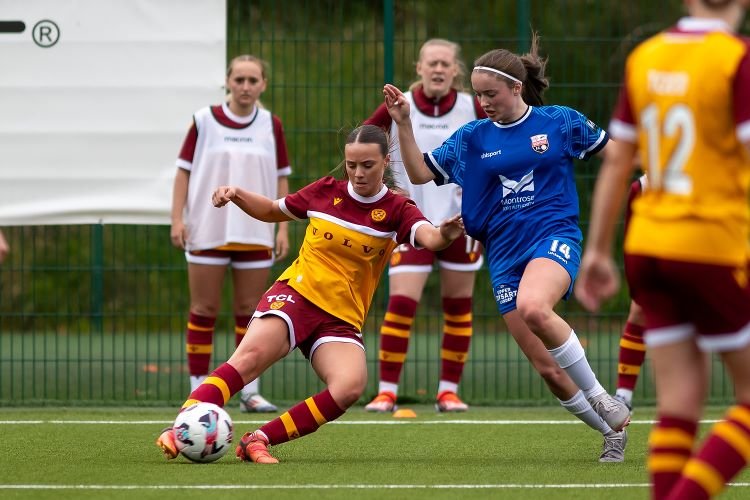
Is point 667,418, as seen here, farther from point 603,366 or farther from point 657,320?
point 603,366

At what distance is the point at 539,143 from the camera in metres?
6.39

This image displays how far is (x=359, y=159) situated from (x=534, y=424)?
2.43 metres

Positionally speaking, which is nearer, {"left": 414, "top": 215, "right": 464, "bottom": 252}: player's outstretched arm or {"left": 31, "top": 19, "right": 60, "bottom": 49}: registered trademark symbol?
{"left": 414, "top": 215, "right": 464, "bottom": 252}: player's outstretched arm

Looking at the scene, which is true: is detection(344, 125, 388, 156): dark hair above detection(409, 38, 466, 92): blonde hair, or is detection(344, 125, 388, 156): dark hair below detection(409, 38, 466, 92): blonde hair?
below

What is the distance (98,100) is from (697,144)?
5977 mm

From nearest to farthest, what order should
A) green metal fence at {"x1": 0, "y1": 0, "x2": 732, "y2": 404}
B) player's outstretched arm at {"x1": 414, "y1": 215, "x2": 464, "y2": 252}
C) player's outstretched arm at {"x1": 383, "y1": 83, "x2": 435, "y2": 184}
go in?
1. player's outstretched arm at {"x1": 414, "y1": 215, "x2": 464, "y2": 252}
2. player's outstretched arm at {"x1": 383, "y1": 83, "x2": 435, "y2": 184}
3. green metal fence at {"x1": 0, "y1": 0, "x2": 732, "y2": 404}

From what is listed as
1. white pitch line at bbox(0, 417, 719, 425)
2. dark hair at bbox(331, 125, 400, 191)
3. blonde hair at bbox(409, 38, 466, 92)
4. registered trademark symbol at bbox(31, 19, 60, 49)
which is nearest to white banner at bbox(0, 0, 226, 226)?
registered trademark symbol at bbox(31, 19, 60, 49)

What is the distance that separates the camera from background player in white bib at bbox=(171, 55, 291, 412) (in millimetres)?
8375

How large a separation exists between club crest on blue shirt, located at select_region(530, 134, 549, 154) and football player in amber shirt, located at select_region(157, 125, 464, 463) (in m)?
0.64

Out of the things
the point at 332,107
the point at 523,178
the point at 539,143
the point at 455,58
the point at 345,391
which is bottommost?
the point at 345,391

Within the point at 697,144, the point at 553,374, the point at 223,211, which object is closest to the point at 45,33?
the point at 223,211

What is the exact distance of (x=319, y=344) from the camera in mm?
6328

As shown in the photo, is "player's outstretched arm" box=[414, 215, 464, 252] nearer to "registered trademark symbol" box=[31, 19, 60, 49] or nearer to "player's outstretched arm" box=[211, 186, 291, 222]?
"player's outstretched arm" box=[211, 186, 291, 222]

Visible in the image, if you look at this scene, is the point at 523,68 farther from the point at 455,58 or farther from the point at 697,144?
the point at 697,144
